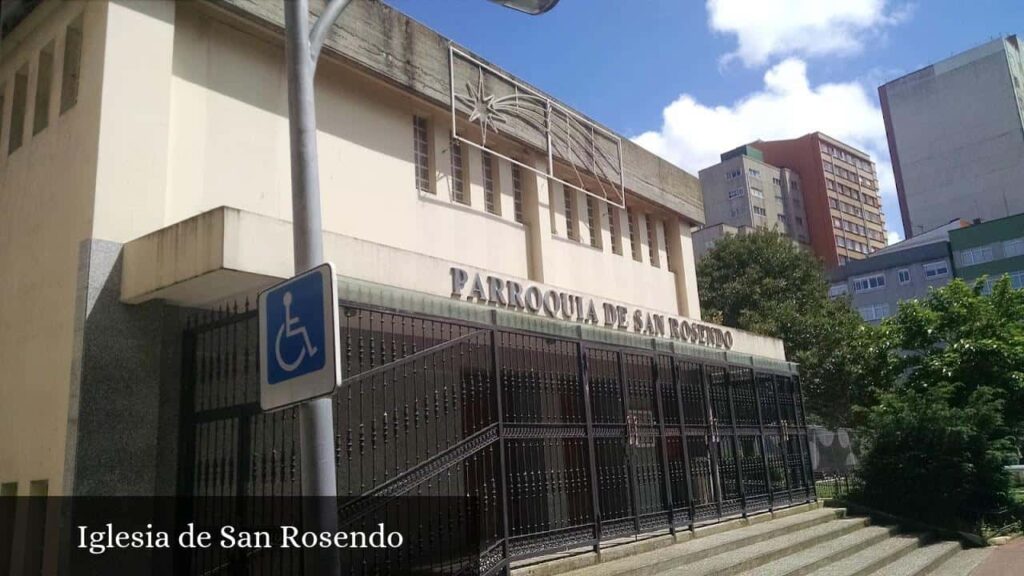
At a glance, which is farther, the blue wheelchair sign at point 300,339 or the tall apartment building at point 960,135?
the tall apartment building at point 960,135

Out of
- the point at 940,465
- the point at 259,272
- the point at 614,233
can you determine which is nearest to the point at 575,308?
the point at 614,233

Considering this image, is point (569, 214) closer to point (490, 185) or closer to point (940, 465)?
point (490, 185)

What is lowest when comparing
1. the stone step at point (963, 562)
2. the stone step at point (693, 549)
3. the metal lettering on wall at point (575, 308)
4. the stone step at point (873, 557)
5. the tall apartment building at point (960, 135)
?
the stone step at point (963, 562)

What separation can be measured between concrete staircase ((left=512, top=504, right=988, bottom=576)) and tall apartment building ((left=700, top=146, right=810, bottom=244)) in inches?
2435

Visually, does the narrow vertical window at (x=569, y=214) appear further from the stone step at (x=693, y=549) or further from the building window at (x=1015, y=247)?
the building window at (x=1015, y=247)

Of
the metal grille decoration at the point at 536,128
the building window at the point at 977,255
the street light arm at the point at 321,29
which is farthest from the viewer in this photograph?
the building window at the point at 977,255

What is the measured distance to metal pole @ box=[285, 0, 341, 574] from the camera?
4113 mm

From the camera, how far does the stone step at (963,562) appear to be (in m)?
11.9

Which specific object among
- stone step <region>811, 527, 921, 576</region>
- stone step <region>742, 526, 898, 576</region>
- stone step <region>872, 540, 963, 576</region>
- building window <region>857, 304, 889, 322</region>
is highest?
building window <region>857, 304, 889, 322</region>

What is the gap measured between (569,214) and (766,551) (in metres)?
7.05

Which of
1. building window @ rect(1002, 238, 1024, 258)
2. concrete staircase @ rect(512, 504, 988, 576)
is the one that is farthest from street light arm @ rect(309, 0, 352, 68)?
building window @ rect(1002, 238, 1024, 258)

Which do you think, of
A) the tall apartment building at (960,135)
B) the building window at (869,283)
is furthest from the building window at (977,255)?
the tall apartment building at (960,135)

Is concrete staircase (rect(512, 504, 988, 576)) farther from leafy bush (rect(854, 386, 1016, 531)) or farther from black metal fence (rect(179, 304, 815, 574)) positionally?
leafy bush (rect(854, 386, 1016, 531))

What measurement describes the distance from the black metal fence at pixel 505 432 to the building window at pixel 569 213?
11.3 ft
